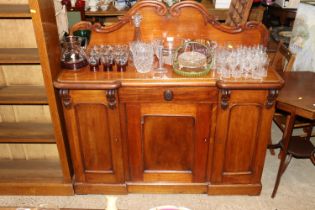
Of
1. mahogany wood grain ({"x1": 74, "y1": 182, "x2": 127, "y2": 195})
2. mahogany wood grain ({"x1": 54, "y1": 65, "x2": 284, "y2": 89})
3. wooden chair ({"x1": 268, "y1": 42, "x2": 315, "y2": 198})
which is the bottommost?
mahogany wood grain ({"x1": 74, "y1": 182, "x2": 127, "y2": 195})

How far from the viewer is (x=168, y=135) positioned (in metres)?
2.13

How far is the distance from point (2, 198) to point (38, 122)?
624mm

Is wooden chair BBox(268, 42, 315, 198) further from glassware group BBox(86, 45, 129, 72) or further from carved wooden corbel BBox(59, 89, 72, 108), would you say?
carved wooden corbel BBox(59, 89, 72, 108)

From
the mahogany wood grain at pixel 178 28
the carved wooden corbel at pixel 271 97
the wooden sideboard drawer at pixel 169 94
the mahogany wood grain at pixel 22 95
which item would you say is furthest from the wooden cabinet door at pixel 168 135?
the mahogany wood grain at pixel 22 95

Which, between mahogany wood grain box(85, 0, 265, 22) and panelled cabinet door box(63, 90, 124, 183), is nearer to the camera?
panelled cabinet door box(63, 90, 124, 183)

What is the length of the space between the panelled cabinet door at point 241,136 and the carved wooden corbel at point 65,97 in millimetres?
934

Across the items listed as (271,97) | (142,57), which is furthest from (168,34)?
(271,97)

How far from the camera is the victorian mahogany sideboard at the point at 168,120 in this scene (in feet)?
6.39

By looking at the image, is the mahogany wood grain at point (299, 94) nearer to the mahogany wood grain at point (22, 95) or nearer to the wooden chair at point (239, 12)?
the wooden chair at point (239, 12)

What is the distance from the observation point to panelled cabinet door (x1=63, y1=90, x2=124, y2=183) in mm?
1991

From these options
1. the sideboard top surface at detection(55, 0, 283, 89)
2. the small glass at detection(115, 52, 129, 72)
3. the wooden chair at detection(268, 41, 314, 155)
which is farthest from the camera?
the wooden chair at detection(268, 41, 314, 155)

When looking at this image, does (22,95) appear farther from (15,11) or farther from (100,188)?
(100,188)

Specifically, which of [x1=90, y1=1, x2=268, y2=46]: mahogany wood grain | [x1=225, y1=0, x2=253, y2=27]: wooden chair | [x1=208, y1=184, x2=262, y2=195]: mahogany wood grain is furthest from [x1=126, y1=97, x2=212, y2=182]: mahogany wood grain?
[x1=225, y1=0, x2=253, y2=27]: wooden chair

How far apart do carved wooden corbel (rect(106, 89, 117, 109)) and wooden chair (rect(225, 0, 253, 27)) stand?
0.99m
